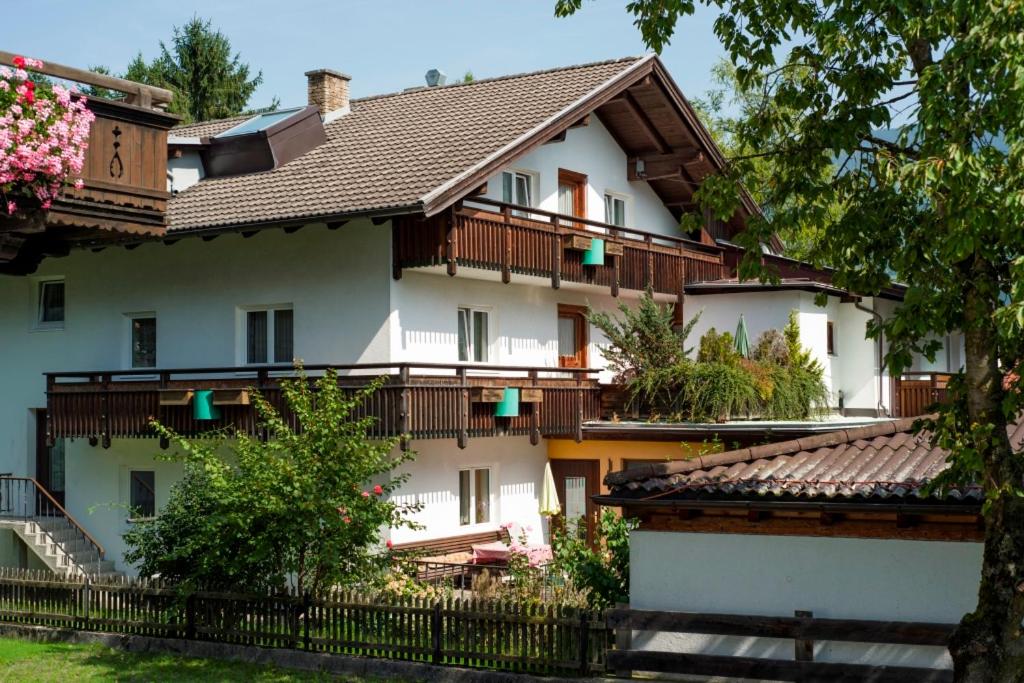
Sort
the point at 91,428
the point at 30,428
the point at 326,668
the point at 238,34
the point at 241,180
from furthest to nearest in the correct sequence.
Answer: the point at 238,34 < the point at 30,428 < the point at 241,180 < the point at 91,428 < the point at 326,668

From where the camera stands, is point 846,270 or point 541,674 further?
point 541,674

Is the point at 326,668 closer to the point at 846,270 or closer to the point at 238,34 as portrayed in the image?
the point at 846,270

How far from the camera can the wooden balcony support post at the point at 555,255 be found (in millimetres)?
24734

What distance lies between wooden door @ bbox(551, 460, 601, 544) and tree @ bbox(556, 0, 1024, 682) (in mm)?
12771

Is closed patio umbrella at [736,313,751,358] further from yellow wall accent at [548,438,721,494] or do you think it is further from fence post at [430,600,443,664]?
fence post at [430,600,443,664]

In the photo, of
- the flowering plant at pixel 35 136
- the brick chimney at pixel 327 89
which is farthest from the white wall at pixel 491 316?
the flowering plant at pixel 35 136

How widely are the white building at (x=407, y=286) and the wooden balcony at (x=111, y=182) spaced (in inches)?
187

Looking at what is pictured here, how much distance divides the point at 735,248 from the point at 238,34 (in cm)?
2738

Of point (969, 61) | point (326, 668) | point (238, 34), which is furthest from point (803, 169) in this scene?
point (238, 34)

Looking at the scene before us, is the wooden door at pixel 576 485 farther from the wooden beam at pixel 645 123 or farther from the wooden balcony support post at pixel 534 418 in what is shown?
the wooden beam at pixel 645 123

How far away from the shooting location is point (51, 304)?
27.8m

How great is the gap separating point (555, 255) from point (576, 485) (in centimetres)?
452

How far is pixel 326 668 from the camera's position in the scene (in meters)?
16.6

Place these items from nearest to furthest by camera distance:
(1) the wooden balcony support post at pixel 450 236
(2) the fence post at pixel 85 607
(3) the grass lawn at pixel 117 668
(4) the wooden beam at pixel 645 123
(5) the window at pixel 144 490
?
(3) the grass lawn at pixel 117 668
(2) the fence post at pixel 85 607
(1) the wooden balcony support post at pixel 450 236
(5) the window at pixel 144 490
(4) the wooden beam at pixel 645 123
